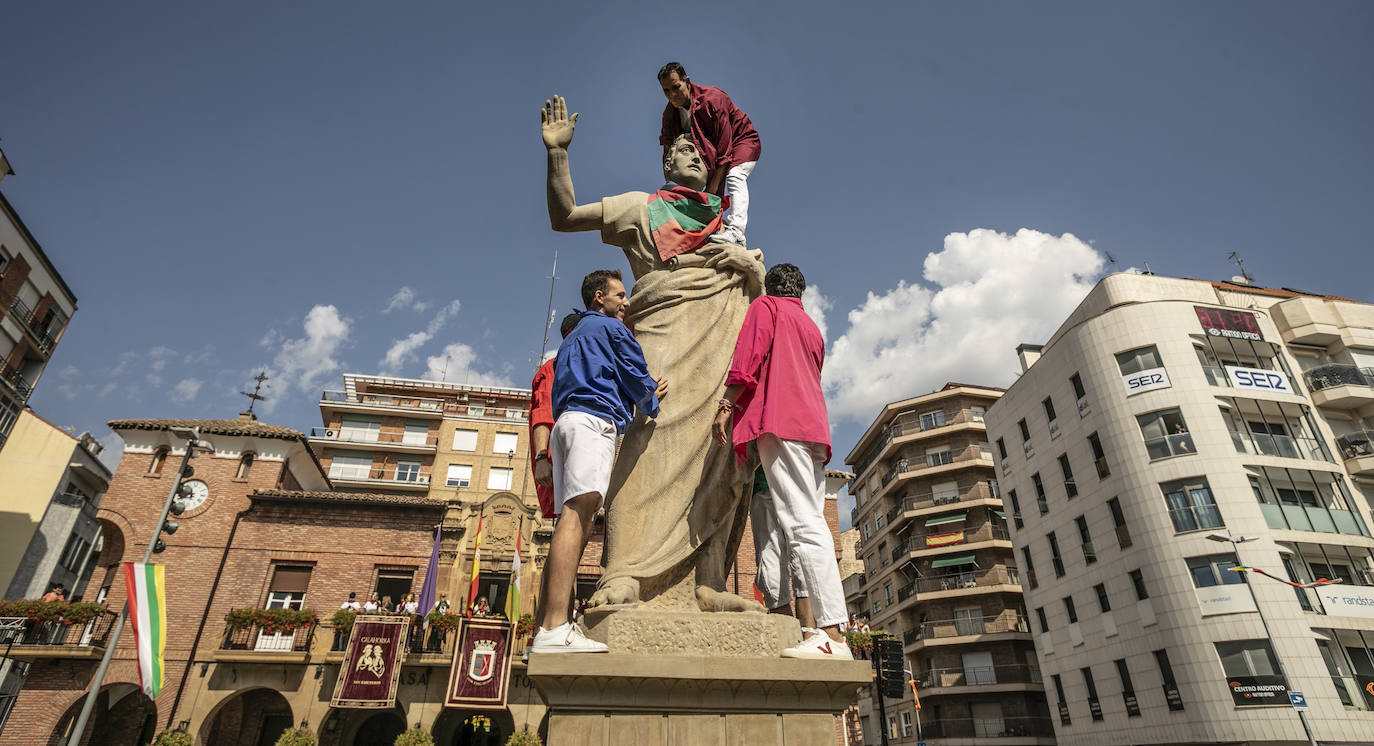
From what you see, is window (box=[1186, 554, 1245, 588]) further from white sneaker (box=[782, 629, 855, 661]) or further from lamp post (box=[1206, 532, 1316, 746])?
white sneaker (box=[782, 629, 855, 661])

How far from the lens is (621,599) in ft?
11.7

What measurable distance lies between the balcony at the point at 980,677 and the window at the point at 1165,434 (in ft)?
57.4

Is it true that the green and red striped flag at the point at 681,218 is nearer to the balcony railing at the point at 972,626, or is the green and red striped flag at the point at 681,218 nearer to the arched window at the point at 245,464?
the arched window at the point at 245,464

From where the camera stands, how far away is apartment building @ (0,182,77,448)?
30875mm

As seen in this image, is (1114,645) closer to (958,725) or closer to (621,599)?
(958,725)

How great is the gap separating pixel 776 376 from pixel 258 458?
1155 inches

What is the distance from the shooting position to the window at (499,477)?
43594 mm

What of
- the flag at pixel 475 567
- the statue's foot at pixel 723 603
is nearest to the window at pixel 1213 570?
the flag at pixel 475 567

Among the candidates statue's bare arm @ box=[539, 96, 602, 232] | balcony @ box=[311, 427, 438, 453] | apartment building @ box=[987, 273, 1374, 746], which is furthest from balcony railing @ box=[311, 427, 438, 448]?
statue's bare arm @ box=[539, 96, 602, 232]

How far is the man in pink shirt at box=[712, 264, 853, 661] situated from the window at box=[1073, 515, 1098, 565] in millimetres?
30858

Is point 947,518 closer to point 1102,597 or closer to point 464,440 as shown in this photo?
point 1102,597

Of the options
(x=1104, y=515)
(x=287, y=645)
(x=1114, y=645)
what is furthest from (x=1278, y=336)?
(x=287, y=645)

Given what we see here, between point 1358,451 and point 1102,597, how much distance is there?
1083 centimetres

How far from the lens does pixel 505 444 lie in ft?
148
